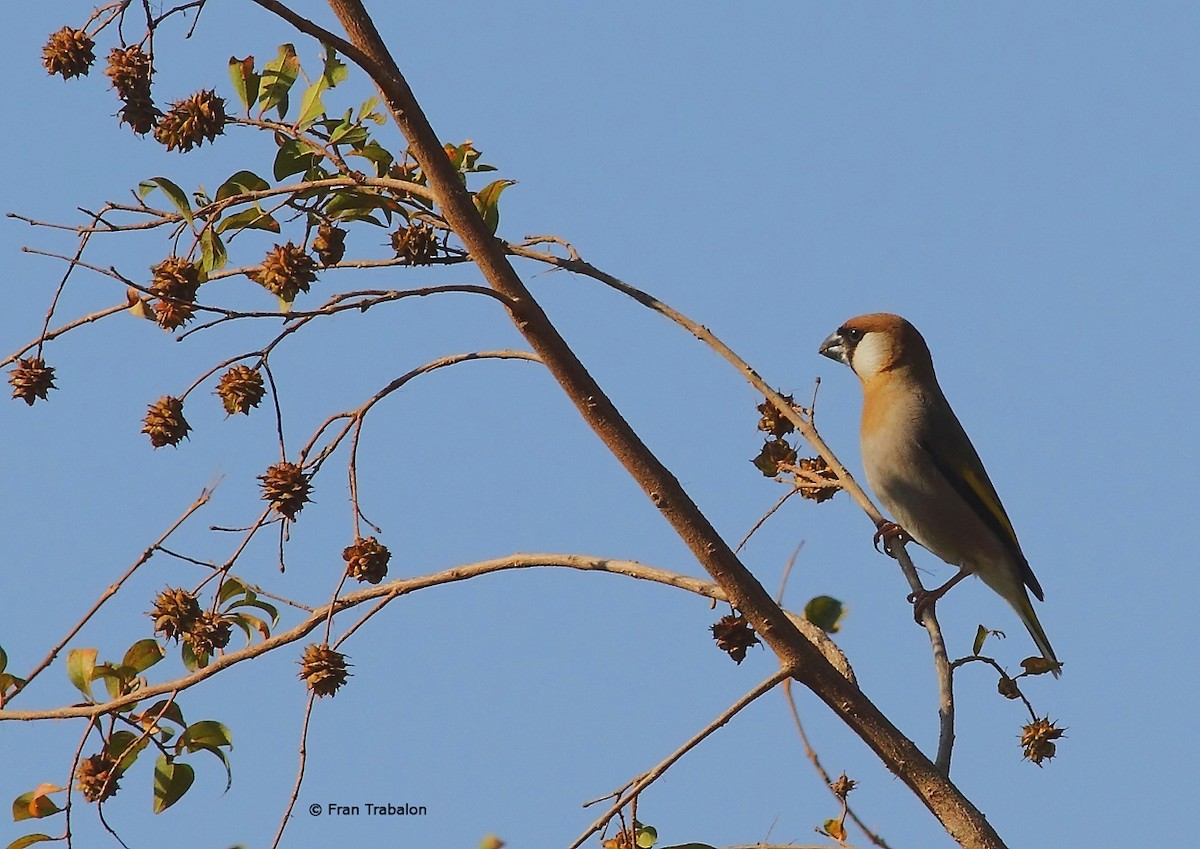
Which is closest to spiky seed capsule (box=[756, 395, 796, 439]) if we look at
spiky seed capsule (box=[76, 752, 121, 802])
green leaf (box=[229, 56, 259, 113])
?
green leaf (box=[229, 56, 259, 113])

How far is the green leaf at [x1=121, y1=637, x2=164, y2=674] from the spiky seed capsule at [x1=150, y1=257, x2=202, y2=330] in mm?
846

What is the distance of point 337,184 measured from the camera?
317 centimetres

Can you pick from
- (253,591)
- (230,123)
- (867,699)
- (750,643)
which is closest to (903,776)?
(867,699)

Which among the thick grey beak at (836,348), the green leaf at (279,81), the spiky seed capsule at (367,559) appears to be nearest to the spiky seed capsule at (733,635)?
the spiky seed capsule at (367,559)

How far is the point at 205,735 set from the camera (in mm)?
3648

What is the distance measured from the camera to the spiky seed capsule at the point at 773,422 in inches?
167

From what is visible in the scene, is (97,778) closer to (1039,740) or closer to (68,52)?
(68,52)

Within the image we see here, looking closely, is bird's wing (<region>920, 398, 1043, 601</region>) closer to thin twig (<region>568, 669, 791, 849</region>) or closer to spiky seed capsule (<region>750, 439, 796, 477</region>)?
spiky seed capsule (<region>750, 439, 796, 477</region>)

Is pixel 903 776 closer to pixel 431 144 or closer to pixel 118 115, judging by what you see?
pixel 431 144

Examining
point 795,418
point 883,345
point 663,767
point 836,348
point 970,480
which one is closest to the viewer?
point 663,767

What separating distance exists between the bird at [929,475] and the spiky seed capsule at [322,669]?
3.93 meters

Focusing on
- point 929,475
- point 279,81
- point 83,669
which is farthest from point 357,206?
point 929,475

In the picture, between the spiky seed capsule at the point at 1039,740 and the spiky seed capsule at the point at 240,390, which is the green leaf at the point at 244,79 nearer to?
the spiky seed capsule at the point at 240,390

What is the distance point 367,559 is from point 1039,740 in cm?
197
